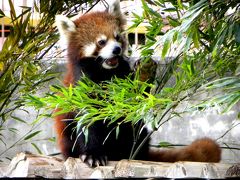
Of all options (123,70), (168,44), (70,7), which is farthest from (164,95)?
(70,7)

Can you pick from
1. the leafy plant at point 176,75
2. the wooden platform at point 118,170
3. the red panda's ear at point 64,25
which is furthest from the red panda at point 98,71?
the wooden platform at point 118,170

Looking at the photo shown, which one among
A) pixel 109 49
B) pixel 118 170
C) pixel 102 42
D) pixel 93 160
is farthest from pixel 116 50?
pixel 118 170

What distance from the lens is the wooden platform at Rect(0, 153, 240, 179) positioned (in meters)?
2.74

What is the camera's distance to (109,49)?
4070 mm

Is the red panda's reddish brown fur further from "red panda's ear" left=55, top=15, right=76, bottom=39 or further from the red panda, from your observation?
"red panda's ear" left=55, top=15, right=76, bottom=39

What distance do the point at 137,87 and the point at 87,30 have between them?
3.85 feet

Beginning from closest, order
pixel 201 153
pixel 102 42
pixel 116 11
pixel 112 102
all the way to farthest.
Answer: pixel 112 102
pixel 201 153
pixel 102 42
pixel 116 11

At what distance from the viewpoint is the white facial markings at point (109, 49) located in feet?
13.3

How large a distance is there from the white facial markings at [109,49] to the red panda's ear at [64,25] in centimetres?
28

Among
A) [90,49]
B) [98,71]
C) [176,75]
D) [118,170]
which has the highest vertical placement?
[176,75]

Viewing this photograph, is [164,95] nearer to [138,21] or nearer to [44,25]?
[138,21]

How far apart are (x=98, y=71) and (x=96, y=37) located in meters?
0.27

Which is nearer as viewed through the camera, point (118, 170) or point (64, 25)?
point (118, 170)

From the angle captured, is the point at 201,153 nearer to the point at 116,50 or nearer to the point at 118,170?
the point at 118,170
